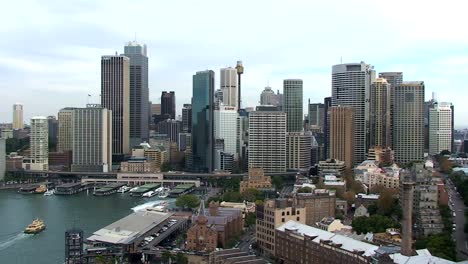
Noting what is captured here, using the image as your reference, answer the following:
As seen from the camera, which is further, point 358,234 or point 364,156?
point 364,156

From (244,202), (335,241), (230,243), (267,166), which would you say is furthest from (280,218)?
(267,166)

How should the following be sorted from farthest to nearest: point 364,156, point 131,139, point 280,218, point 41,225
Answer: point 131,139 → point 364,156 → point 41,225 → point 280,218

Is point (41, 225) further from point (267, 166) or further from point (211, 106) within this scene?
point (211, 106)

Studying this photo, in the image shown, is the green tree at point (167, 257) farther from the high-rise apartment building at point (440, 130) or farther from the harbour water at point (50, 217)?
the high-rise apartment building at point (440, 130)

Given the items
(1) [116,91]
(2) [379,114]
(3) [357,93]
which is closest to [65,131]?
(1) [116,91]

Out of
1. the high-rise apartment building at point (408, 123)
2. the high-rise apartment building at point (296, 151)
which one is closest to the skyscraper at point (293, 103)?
the high-rise apartment building at point (408, 123)

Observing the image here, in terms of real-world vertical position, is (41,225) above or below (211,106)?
below

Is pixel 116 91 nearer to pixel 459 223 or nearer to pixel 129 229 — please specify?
pixel 129 229
